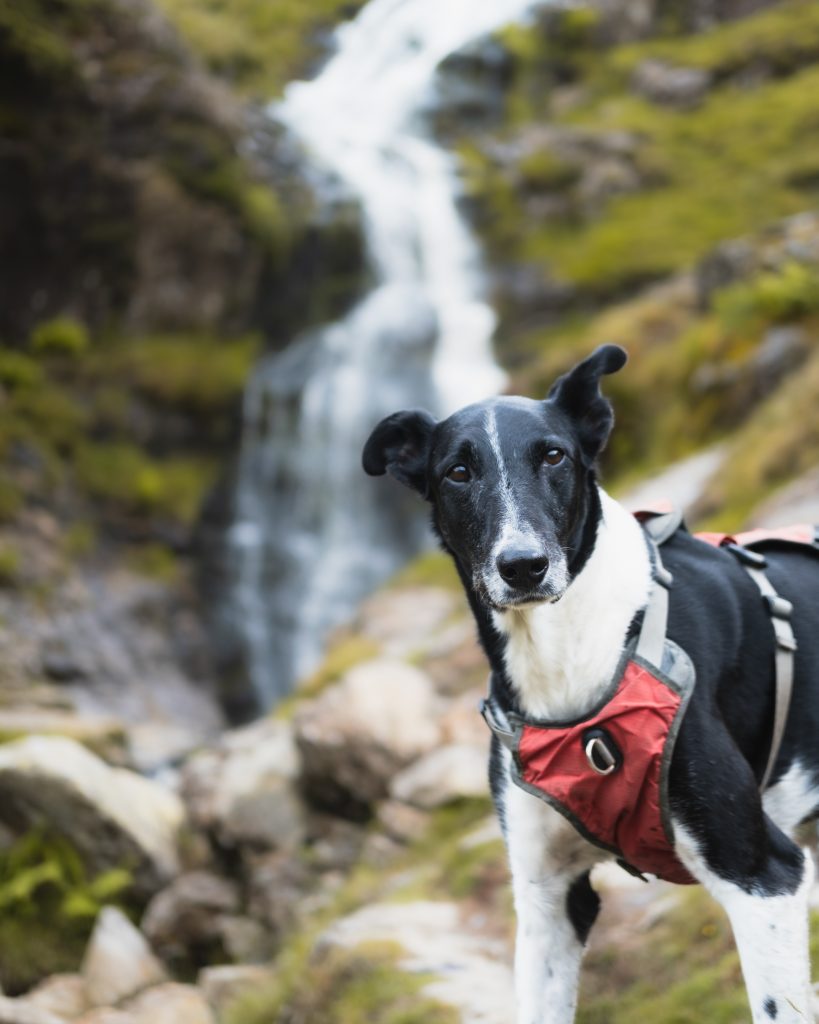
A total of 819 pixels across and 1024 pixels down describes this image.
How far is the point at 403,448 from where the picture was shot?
3516 millimetres

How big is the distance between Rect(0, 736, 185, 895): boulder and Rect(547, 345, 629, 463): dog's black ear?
20.9ft

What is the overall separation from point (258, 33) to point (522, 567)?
46.7 metres

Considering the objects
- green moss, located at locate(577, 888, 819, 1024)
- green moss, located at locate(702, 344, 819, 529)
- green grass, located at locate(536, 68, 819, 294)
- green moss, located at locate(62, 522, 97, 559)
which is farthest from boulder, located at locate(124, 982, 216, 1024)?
green grass, located at locate(536, 68, 819, 294)

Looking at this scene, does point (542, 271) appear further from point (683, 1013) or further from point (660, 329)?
point (683, 1013)

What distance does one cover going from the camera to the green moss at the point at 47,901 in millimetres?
7703

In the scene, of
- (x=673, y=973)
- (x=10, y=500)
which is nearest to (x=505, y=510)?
(x=673, y=973)

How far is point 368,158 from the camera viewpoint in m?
30.4

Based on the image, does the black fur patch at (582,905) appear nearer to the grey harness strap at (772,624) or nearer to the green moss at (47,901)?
the grey harness strap at (772,624)

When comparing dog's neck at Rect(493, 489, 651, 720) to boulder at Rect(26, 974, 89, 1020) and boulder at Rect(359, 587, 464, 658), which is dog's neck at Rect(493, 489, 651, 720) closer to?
boulder at Rect(26, 974, 89, 1020)

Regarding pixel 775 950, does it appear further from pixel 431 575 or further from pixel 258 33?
pixel 258 33

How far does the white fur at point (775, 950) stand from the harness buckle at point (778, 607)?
839 millimetres

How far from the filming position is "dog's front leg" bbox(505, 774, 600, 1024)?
3.15m

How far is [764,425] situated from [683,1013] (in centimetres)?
795

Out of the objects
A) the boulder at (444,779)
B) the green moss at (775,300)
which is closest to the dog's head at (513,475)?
the boulder at (444,779)
